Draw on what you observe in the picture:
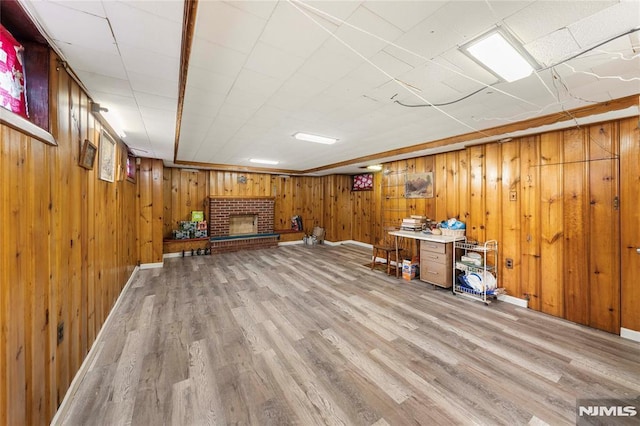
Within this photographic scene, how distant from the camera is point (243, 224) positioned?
717cm

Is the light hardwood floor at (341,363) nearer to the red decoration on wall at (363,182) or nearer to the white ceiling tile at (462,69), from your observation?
the white ceiling tile at (462,69)

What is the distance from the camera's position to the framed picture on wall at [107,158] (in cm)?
235

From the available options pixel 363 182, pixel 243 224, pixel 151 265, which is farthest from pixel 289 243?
pixel 151 265

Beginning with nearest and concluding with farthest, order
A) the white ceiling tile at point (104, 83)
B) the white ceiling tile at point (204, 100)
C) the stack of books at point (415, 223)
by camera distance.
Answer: the white ceiling tile at point (104, 83), the white ceiling tile at point (204, 100), the stack of books at point (415, 223)

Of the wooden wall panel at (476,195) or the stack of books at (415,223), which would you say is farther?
the stack of books at (415,223)

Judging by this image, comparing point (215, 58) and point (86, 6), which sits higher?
point (215, 58)

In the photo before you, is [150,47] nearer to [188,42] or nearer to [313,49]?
[188,42]

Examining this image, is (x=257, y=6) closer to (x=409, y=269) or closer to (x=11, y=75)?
(x=11, y=75)

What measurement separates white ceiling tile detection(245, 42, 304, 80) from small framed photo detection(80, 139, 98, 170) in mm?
1482

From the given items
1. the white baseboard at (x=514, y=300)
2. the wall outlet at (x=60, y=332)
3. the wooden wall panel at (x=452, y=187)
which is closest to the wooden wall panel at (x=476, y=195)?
the wooden wall panel at (x=452, y=187)

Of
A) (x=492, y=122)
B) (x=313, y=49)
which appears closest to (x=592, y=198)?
(x=492, y=122)

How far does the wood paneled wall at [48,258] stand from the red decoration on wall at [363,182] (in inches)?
240

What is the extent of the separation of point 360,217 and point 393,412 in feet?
19.7

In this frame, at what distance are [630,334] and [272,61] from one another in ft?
14.1
